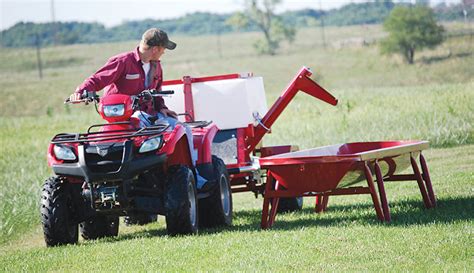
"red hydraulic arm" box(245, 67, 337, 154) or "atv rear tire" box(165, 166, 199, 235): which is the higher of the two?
"red hydraulic arm" box(245, 67, 337, 154)

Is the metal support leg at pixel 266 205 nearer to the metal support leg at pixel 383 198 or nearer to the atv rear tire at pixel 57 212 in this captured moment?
the metal support leg at pixel 383 198

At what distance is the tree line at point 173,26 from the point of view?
104 meters

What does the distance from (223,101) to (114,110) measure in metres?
3.10

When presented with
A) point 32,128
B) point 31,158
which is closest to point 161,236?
point 31,158

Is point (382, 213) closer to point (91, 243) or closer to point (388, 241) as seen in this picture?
point (388, 241)

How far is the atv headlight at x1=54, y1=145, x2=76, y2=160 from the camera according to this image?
34.0 ft

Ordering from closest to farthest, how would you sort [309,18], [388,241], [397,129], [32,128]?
1. [388,241]
2. [397,129]
3. [32,128]
4. [309,18]

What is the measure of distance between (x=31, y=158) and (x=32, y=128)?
11.9 meters

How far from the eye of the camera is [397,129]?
24.0m

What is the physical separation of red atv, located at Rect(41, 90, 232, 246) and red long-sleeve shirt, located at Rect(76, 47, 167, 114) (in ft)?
0.63

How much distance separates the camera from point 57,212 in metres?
10.5

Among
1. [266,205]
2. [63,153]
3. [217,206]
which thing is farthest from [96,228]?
[266,205]

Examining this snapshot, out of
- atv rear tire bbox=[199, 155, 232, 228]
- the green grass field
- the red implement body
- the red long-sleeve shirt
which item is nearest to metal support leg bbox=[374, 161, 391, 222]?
the red implement body

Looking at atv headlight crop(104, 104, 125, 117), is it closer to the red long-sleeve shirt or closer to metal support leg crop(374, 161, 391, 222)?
the red long-sleeve shirt
